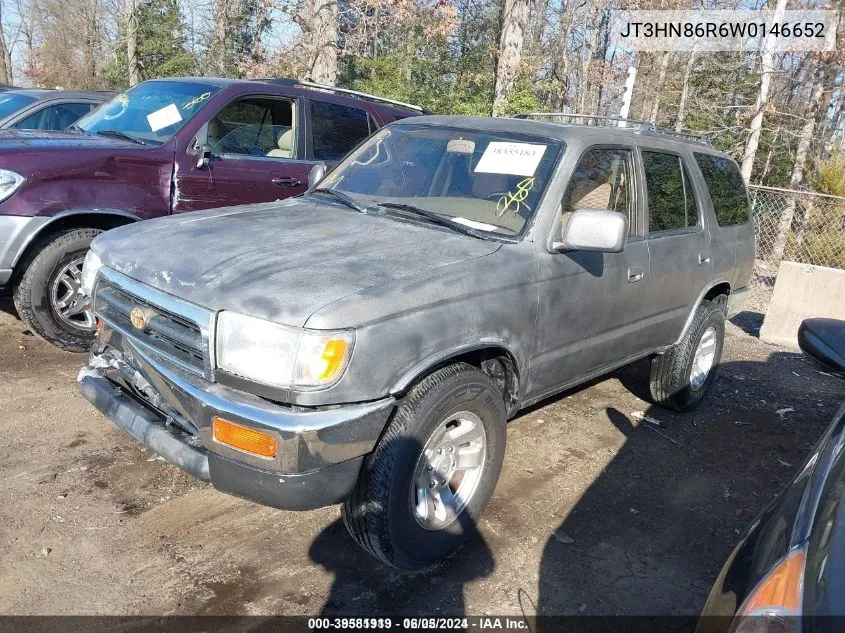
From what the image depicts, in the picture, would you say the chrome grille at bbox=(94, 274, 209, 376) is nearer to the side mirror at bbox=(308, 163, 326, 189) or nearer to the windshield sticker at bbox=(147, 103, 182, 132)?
the side mirror at bbox=(308, 163, 326, 189)

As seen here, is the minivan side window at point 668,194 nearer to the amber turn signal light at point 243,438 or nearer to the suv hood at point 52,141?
the amber turn signal light at point 243,438

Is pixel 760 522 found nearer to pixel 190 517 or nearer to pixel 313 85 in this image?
pixel 190 517

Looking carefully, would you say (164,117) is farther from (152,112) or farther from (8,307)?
(8,307)

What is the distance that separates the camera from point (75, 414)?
4.25 meters

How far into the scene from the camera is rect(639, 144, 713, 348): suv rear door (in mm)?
4301

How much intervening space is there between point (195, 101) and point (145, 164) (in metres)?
0.83

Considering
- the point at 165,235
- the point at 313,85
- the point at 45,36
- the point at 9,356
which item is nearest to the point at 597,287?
the point at 165,235

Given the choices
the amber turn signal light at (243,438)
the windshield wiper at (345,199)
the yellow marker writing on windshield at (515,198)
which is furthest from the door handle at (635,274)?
the amber turn signal light at (243,438)

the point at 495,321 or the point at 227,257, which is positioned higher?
the point at 227,257

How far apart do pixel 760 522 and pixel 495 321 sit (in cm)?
140

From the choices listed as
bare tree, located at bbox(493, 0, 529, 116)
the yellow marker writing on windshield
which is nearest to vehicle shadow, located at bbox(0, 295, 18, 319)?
the yellow marker writing on windshield

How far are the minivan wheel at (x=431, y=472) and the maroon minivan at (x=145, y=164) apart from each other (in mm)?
2836

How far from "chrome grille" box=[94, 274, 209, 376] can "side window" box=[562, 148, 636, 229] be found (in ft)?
6.48

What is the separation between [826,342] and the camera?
2.43m
